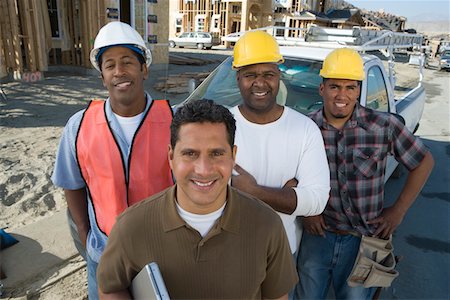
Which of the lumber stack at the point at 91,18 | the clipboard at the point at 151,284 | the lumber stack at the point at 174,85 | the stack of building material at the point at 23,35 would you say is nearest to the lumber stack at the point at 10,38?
the stack of building material at the point at 23,35

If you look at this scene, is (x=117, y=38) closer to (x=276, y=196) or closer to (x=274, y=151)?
(x=274, y=151)

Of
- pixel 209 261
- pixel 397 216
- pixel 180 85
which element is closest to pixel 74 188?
pixel 209 261

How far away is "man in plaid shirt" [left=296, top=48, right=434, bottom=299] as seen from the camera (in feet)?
7.74

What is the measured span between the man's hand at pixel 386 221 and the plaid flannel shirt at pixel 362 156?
0.30ft

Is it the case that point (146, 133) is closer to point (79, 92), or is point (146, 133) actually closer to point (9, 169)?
point (9, 169)

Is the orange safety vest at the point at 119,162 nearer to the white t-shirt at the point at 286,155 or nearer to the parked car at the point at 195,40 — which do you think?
the white t-shirt at the point at 286,155

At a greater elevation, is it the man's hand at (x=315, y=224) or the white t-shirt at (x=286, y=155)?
the white t-shirt at (x=286, y=155)

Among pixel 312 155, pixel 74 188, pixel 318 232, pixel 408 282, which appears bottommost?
pixel 408 282

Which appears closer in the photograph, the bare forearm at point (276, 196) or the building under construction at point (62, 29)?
the bare forearm at point (276, 196)

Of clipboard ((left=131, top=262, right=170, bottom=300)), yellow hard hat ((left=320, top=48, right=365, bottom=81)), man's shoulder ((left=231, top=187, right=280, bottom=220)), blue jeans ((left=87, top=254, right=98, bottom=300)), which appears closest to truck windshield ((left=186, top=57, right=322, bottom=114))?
yellow hard hat ((left=320, top=48, right=365, bottom=81))

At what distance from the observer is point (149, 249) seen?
1.37m

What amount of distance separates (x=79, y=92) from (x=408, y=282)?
411 inches

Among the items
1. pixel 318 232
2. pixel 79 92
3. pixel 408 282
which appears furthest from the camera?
pixel 79 92

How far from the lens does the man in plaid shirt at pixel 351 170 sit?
7.74 feet
